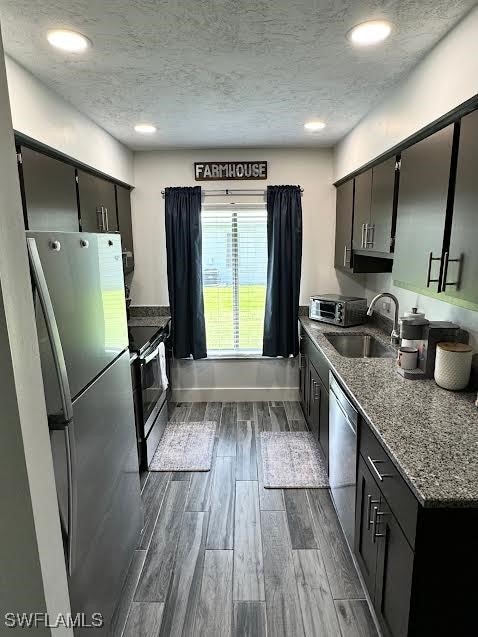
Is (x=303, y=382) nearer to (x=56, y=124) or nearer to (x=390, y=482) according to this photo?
(x=390, y=482)

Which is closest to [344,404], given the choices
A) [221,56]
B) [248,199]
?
[221,56]

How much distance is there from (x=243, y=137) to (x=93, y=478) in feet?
A: 9.67

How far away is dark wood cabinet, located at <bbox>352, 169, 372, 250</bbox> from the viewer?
2.78 m

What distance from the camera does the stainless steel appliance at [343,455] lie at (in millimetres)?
1956

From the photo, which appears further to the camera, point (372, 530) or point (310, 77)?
point (310, 77)

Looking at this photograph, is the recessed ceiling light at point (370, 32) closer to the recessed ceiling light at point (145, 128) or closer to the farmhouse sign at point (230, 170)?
the recessed ceiling light at point (145, 128)

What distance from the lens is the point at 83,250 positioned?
5.09 ft

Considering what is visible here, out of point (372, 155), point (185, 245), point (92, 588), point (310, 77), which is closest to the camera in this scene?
point (92, 588)

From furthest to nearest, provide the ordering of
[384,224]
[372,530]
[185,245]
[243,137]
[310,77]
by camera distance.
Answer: [185,245], [243,137], [384,224], [310,77], [372,530]

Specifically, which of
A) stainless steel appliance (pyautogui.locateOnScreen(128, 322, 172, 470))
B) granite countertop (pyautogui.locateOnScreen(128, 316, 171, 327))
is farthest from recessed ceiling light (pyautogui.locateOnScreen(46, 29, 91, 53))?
granite countertop (pyautogui.locateOnScreen(128, 316, 171, 327))

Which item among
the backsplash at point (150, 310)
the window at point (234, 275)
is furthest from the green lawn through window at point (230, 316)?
the backsplash at point (150, 310)

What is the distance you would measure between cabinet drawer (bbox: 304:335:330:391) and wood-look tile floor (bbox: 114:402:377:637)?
2.63 feet

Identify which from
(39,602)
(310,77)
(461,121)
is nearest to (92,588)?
(39,602)

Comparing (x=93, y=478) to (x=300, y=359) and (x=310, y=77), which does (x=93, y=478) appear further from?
(x=300, y=359)
